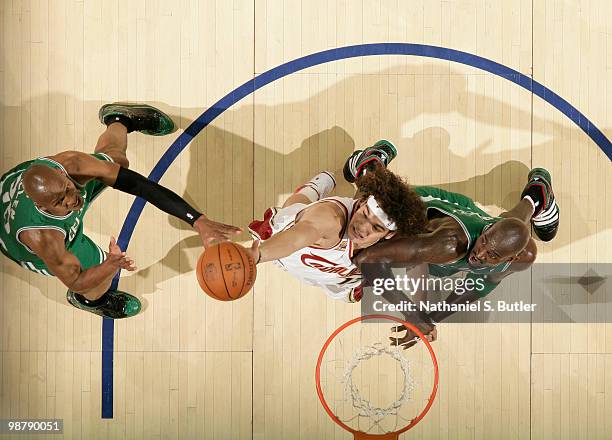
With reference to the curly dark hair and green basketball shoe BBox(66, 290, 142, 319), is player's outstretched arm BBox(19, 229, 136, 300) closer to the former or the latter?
green basketball shoe BBox(66, 290, 142, 319)

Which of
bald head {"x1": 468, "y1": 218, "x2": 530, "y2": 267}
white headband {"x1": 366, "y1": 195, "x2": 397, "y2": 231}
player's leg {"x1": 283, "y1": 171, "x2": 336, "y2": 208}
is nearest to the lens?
white headband {"x1": 366, "y1": 195, "x2": 397, "y2": 231}

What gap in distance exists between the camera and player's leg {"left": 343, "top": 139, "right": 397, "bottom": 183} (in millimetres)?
3619

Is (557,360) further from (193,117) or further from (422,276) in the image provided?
(193,117)

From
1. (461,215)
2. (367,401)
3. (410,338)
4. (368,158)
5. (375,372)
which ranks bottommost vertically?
(367,401)

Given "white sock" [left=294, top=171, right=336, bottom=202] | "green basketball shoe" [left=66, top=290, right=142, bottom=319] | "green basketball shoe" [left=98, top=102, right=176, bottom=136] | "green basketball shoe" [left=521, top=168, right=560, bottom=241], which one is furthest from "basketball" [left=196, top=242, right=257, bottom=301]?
"green basketball shoe" [left=521, top=168, right=560, bottom=241]

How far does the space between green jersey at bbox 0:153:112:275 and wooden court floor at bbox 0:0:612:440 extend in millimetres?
307

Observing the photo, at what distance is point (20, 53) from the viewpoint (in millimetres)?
3791

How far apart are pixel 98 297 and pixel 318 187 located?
1562 mm

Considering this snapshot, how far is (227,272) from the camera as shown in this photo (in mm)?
2754

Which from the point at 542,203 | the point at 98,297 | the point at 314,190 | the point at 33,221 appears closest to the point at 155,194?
the point at 33,221

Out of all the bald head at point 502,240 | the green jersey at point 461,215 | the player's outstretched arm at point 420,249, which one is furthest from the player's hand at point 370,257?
the bald head at point 502,240

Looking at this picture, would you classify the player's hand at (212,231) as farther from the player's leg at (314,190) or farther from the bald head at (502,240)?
the bald head at (502,240)

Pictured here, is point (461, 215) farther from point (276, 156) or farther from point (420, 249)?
point (276, 156)

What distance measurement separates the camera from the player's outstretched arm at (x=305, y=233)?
2754mm
